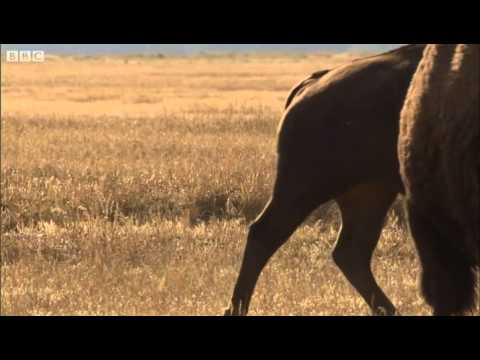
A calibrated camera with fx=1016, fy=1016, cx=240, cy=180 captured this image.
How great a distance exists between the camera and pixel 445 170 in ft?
16.9

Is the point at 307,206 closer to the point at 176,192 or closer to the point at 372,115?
the point at 372,115

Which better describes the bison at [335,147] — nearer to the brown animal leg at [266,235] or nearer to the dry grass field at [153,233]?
the brown animal leg at [266,235]

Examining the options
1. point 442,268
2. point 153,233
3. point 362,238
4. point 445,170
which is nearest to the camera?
point 445,170

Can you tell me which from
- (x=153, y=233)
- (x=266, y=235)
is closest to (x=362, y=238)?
(x=266, y=235)

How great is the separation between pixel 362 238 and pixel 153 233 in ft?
8.92

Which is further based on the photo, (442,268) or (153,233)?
(153,233)

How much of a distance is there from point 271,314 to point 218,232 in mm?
2635

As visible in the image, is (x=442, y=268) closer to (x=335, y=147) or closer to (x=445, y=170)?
(x=445, y=170)

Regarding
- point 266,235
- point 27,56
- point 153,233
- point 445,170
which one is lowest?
point 27,56

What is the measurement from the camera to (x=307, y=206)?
6473 millimetres

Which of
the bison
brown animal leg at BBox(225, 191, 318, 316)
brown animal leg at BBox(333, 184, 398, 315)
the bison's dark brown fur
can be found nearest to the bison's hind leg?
the bison's dark brown fur

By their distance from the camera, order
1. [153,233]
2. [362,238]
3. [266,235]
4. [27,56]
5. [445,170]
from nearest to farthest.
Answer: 1. [445,170]
2. [266,235]
3. [362,238]
4. [153,233]
5. [27,56]

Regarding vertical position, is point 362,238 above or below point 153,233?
above

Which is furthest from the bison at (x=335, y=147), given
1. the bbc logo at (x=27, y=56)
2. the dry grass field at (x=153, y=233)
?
the bbc logo at (x=27, y=56)
